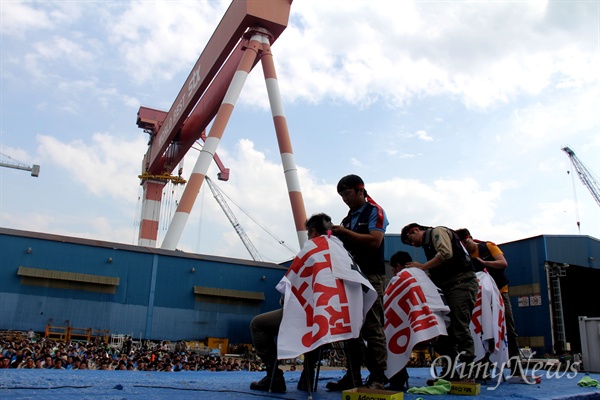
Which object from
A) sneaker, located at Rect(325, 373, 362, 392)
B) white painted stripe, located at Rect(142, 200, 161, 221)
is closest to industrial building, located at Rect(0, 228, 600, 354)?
white painted stripe, located at Rect(142, 200, 161, 221)

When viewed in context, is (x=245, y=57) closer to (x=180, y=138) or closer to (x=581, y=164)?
(x=180, y=138)

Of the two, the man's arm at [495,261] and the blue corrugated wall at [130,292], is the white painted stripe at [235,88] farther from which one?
the man's arm at [495,261]

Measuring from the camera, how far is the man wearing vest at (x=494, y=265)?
5.22 meters

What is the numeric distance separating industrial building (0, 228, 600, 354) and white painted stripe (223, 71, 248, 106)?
9115 mm

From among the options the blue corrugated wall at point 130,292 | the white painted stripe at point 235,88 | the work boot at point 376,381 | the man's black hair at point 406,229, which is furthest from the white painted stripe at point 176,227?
the work boot at point 376,381

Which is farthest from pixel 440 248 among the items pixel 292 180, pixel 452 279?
pixel 292 180

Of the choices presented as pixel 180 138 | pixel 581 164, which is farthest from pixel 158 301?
pixel 581 164

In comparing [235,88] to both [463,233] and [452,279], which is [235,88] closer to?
[463,233]

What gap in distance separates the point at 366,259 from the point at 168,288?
22.6 m

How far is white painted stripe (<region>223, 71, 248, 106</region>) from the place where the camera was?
2114cm

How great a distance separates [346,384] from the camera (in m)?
3.70

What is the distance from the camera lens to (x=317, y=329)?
3027mm

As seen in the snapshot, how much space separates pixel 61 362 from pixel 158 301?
14285 mm

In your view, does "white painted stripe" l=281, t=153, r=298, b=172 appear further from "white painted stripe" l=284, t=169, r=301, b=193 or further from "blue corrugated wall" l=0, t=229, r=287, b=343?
"blue corrugated wall" l=0, t=229, r=287, b=343
